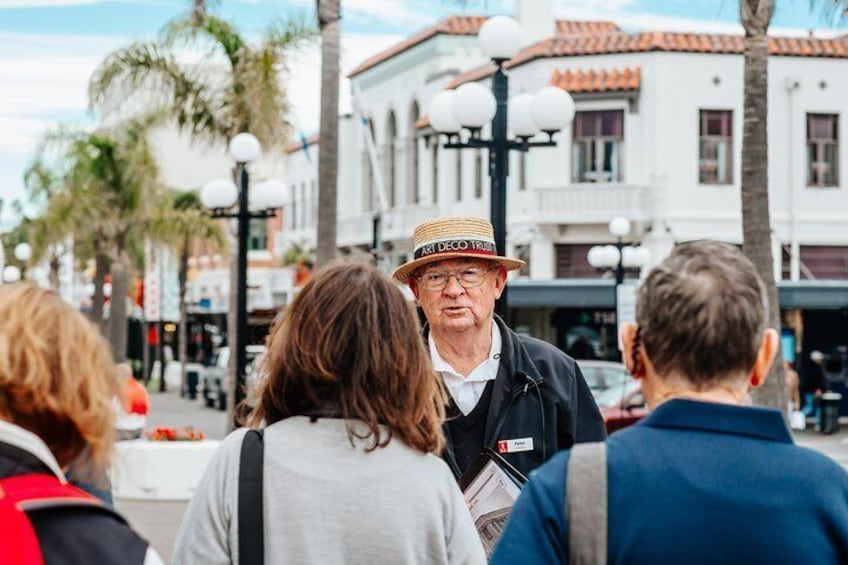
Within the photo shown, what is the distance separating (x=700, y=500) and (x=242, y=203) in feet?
54.7

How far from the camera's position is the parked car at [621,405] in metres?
20.5

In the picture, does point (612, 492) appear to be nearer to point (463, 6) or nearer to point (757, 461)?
point (757, 461)

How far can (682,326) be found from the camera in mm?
2967

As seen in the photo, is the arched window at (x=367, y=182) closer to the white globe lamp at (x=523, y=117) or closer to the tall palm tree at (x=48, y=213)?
the tall palm tree at (x=48, y=213)

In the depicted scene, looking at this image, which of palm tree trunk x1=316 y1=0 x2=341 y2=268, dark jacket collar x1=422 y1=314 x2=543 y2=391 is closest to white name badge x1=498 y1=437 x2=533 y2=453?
dark jacket collar x1=422 y1=314 x2=543 y2=391

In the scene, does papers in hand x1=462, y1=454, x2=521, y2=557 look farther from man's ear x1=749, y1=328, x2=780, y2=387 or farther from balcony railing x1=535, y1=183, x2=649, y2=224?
balcony railing x1=535, y1=183, x2=649, y2=224

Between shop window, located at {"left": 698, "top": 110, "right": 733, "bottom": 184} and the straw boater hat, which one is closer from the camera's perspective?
the straw boater hat

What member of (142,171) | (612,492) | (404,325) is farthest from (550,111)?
(142,171)

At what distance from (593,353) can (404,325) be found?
106 feet

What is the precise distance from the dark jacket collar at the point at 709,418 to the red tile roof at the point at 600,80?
3696 centimetres

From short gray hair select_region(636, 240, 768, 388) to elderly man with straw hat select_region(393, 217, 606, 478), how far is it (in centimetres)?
184

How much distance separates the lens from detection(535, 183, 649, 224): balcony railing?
39.8 metres

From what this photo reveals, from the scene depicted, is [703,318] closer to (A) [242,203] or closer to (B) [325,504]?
(B) [325,504]

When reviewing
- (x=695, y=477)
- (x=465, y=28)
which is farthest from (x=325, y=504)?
(x=465, y=28)
